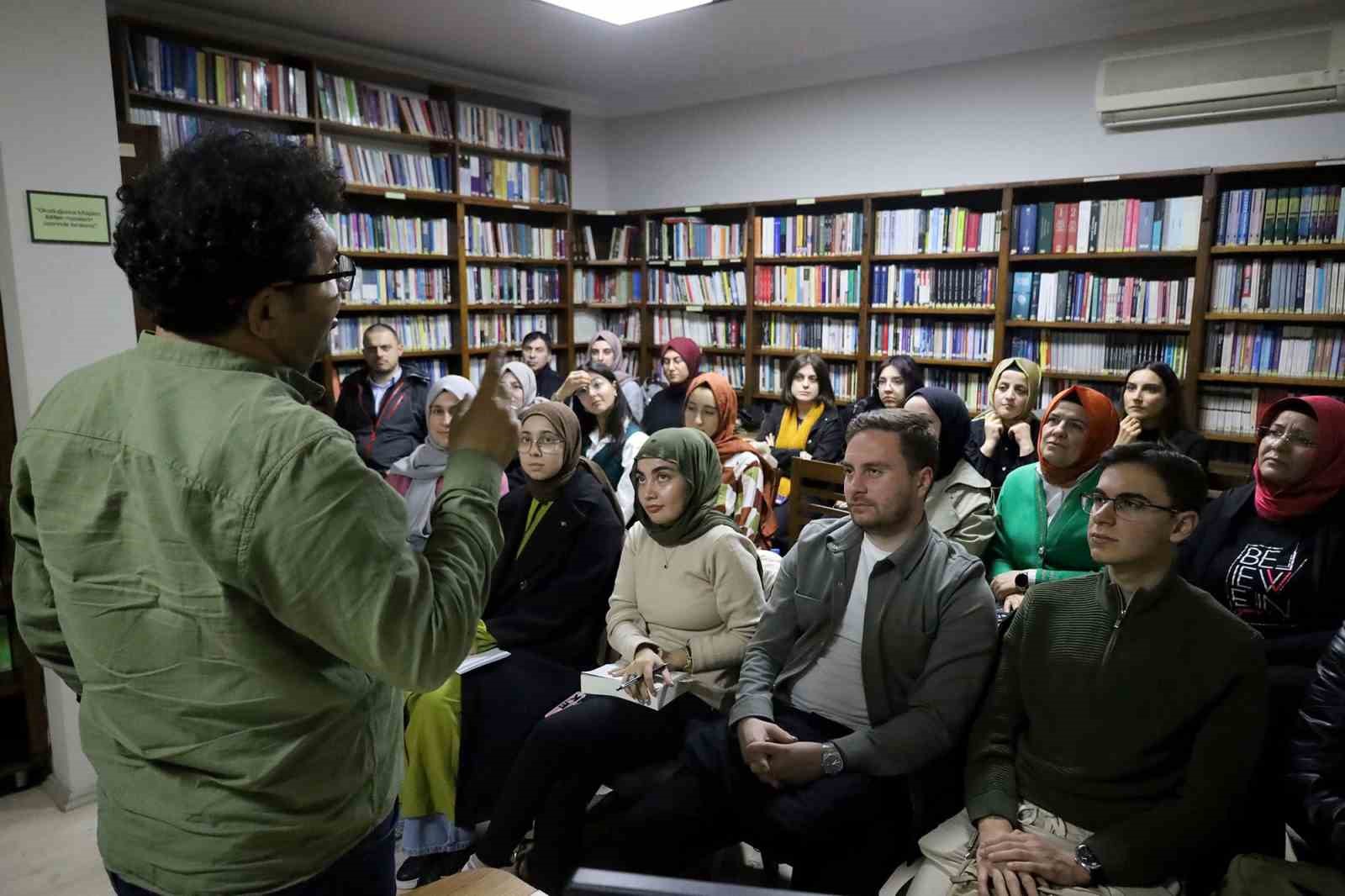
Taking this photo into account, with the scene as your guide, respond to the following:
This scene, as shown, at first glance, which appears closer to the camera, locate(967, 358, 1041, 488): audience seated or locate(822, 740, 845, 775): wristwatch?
locate(822, 740, 845, 775): wristwatch

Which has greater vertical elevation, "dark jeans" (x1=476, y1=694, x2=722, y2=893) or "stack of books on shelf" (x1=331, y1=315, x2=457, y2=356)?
"stack of books on shelf" (x1=331, y1=315, x2=457, y2=356)

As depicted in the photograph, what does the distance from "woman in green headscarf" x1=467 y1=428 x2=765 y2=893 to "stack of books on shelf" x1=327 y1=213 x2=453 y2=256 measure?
3.39 m

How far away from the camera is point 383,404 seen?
4426 mm

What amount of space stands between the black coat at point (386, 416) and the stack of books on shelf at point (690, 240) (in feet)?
8.03

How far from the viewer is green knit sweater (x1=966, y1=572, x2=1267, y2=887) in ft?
4.74

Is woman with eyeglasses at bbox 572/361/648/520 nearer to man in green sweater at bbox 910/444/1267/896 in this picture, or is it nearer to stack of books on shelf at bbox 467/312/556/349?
stack of books on shelf at bbox 467/312/556/349

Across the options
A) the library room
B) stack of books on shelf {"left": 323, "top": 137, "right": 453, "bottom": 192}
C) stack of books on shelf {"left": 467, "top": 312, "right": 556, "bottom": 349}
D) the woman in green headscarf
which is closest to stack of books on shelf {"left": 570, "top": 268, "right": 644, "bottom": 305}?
the library room

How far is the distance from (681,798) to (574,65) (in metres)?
5.02

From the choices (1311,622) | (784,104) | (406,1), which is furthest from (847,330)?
(1311,622)

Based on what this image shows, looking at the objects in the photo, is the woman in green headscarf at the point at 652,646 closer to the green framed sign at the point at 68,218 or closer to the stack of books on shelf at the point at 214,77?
the green framed sign at the point at 68,218

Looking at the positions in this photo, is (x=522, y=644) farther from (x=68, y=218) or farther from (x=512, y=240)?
(x=512, y=240)

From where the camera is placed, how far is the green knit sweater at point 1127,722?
56.9 inches

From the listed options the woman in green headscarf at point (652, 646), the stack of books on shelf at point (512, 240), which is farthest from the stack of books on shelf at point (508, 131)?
the woman in green headscarf at point (652, 646)

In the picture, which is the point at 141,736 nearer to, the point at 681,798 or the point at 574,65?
the point at 681,798
